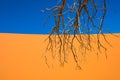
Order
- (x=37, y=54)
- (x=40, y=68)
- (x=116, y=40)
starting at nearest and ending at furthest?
(x=40, y=68) → (x=37, y=54) → (x=116, y=40)

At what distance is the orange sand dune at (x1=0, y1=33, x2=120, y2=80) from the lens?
1214cm

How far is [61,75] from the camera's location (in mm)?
12336

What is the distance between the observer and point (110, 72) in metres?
12.3

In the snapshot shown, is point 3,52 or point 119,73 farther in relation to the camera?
point 3,52

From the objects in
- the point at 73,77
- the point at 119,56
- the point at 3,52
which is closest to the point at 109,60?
the point at 119,56

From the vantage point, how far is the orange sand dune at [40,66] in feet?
39.8

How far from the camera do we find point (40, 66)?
13.0 m

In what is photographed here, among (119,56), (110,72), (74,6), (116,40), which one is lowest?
(74,6)

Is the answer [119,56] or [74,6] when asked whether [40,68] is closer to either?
[119,56]

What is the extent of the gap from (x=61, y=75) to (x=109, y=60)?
2.20 meters

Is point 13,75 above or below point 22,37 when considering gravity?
below

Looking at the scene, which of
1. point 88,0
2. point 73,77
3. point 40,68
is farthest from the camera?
point 40,68

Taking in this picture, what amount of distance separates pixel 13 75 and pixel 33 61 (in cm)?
149

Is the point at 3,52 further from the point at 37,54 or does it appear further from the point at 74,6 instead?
the point at 74,6
